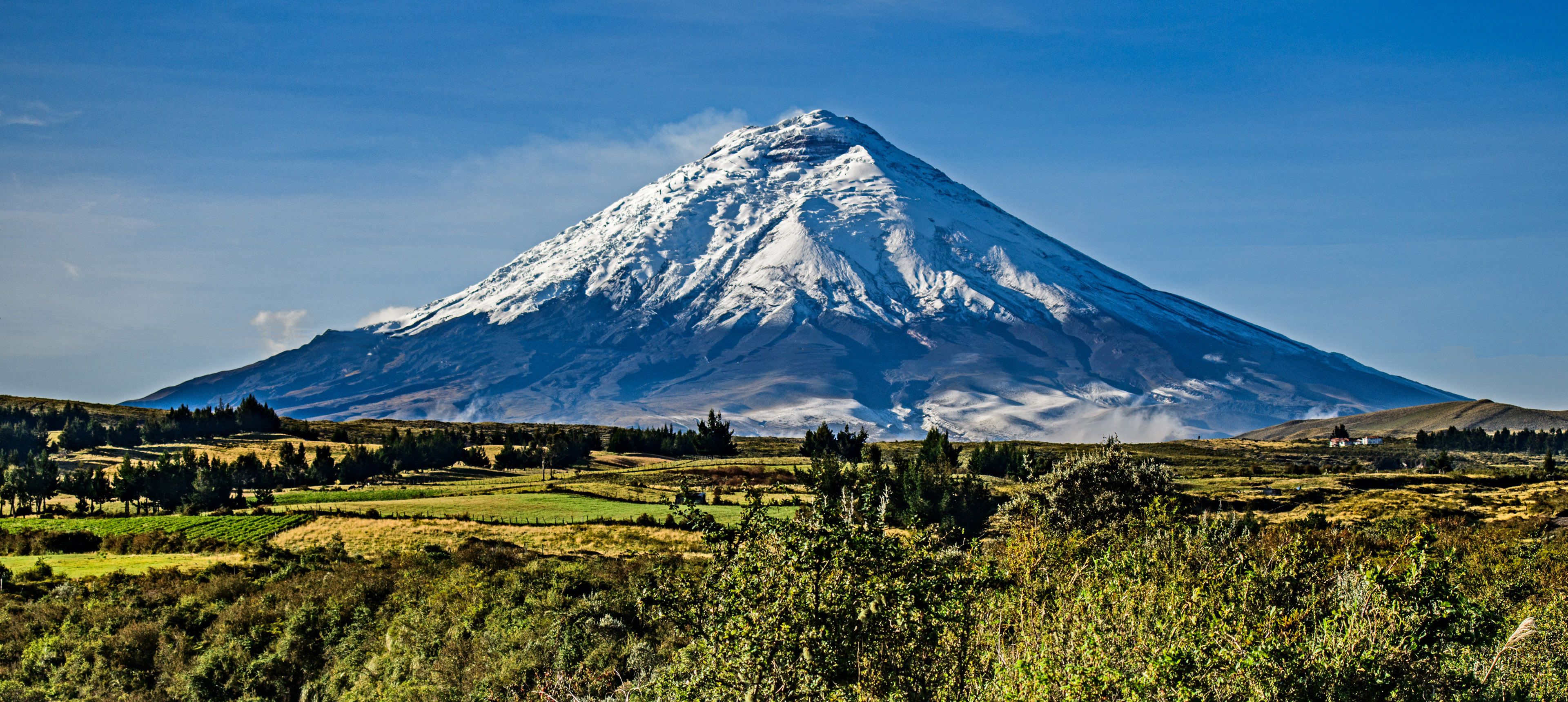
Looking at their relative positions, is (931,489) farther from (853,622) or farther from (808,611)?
(808,611)

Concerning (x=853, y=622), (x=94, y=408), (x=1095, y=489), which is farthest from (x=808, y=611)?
(x=94, y=408)

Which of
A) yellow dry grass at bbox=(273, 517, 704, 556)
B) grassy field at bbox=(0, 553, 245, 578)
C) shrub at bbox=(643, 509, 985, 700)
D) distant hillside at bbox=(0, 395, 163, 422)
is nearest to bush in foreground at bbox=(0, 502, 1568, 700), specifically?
shrub at bbox=(643, 509, 985, 700)

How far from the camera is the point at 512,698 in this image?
83.2 feet

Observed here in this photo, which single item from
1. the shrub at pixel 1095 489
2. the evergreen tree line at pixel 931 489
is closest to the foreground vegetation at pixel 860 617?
the shrub at pixel 1095 489

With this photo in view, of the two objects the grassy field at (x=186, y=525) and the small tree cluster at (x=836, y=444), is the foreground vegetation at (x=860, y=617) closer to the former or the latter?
the grassy field at (x=186, y=525)

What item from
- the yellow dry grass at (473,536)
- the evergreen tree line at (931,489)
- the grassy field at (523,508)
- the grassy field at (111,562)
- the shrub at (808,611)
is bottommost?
the grassy field at (111,562)

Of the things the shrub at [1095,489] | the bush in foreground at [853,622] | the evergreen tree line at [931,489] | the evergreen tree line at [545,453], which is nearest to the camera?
the bush in foreground at [853,622]

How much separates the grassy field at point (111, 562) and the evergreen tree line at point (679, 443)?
94575 mm

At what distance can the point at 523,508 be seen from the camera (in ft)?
245

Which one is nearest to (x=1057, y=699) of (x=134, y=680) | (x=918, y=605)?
(x=918, y=605)

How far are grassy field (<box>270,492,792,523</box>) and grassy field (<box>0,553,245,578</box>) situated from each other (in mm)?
16345

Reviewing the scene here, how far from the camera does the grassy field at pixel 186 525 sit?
208 ft

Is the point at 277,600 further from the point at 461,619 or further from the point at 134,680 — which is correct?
the point at 461,619

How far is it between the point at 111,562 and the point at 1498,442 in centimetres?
19409
